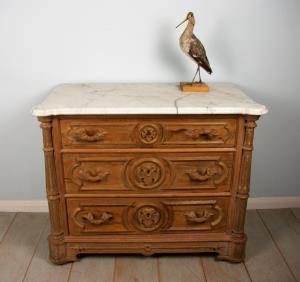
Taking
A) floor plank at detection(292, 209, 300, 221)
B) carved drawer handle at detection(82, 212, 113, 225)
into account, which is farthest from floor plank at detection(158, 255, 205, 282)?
floor plank at detection(292, 209, 300, 221)

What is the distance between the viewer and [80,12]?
1.89m

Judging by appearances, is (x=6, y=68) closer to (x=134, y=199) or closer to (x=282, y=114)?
(x=134, y=199)

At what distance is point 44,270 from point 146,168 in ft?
2.40

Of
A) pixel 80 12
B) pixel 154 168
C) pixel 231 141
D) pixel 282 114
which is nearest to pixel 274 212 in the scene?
pixel 282 114

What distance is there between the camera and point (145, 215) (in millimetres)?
1754

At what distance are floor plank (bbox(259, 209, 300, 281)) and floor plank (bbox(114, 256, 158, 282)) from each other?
692 millimetres

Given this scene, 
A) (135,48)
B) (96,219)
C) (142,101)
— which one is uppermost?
(135,48)

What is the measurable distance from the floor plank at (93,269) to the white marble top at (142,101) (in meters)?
0.80

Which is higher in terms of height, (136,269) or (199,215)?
(199,215)

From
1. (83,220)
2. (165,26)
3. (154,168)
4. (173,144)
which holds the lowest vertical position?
(83,220)

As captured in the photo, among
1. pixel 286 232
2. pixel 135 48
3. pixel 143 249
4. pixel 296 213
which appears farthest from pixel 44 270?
pixel 296 213

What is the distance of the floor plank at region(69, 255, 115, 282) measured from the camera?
1.75 meters

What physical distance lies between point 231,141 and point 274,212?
0.89 metres

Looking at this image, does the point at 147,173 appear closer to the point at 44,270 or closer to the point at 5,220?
the point at 44,270
